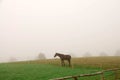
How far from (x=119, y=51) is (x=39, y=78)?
180 m

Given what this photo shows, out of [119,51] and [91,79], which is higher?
[119,51]

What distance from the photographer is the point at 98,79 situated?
2339 centimetres

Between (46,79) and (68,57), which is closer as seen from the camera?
(46,79)

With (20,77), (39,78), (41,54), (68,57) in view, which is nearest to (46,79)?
(39,78)

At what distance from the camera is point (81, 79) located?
23.2 m

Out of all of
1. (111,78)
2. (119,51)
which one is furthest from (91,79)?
(119,51)

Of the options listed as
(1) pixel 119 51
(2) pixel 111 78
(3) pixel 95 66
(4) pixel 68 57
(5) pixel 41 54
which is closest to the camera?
(2) pixel 111 78

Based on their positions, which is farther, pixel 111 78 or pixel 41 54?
pixel 41 54

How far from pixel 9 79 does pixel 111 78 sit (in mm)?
10213

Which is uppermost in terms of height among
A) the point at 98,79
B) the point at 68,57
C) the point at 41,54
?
Result: the point at 41,54

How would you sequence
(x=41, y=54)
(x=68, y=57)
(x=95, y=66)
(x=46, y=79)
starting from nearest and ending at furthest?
(x=46, y=79), (x=95, y=66), (x=68, y=57), (x=41, y=54)

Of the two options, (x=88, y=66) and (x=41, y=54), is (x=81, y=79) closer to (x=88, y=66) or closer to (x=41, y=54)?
(x=88, y=66)

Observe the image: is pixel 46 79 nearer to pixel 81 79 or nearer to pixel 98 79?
pixel 81 79

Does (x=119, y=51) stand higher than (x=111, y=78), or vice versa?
(x=119, y=51)
